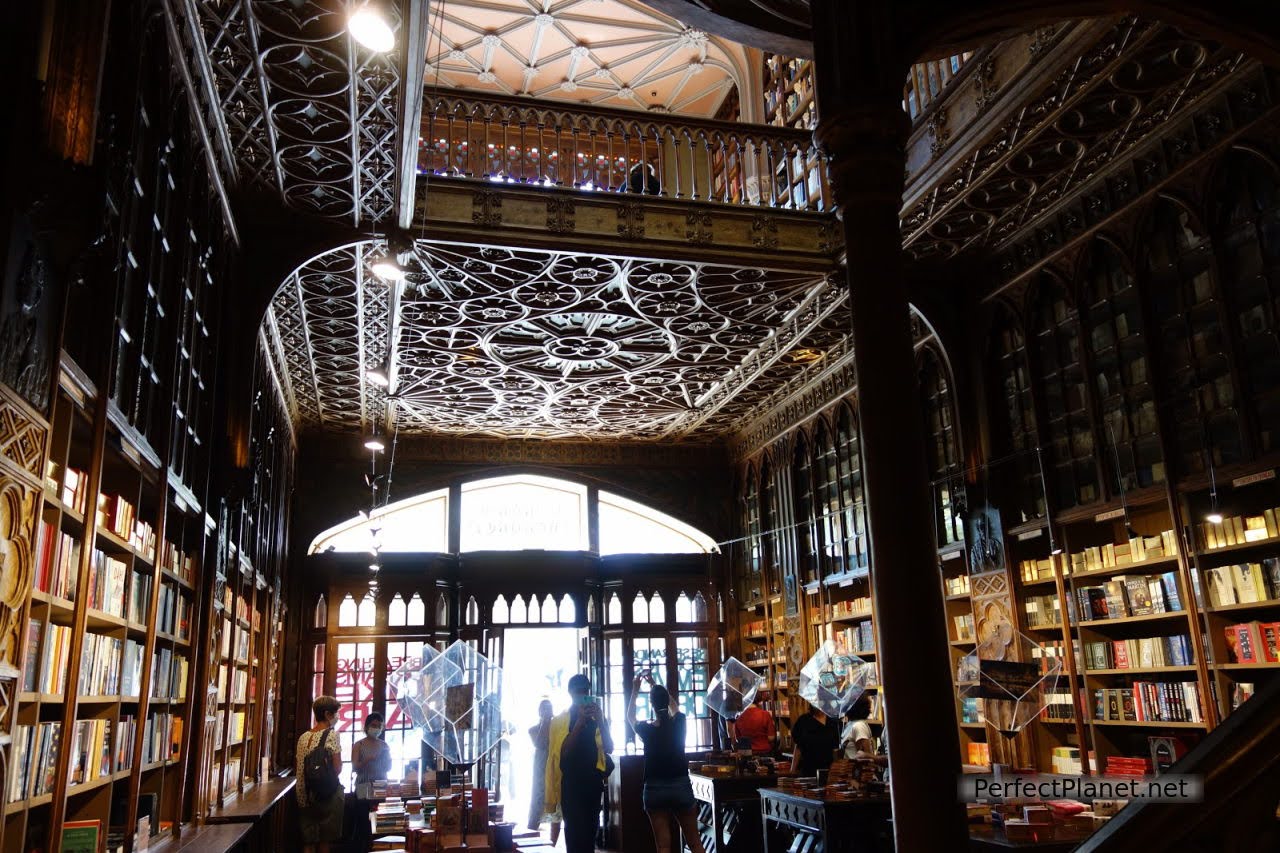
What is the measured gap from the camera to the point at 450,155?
7602mm

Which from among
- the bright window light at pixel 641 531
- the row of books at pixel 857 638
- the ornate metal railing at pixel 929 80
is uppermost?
the ornate metal railing at pixel 929 80

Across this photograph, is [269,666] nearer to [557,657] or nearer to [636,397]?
[557,657]

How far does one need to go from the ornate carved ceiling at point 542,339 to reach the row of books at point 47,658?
4.30 m

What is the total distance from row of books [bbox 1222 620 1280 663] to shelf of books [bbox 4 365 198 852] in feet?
19.1

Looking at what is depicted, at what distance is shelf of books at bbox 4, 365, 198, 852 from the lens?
3.33 meters

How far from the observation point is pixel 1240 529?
5.69 meters

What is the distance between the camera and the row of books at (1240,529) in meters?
5.48

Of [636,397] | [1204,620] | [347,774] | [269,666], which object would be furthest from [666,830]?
[347,774]

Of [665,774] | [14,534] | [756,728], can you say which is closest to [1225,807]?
[14,534]

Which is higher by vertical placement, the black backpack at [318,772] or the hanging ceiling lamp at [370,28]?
the hanging ceiling lamp at [370,28]

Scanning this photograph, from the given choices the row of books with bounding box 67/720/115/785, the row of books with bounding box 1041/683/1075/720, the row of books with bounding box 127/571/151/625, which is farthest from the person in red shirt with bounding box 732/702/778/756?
the row of books with bounding box 67/720/115/785

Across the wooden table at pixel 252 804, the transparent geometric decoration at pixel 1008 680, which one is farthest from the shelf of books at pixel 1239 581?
the wooden table at pixel 252 804

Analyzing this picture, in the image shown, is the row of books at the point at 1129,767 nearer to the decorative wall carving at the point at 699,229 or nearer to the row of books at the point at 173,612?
the decorative wall carving at the point at 699,229

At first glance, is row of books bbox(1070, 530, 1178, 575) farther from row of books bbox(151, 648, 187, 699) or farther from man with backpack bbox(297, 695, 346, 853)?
row of books bbox(151, 648, 187, 699)
